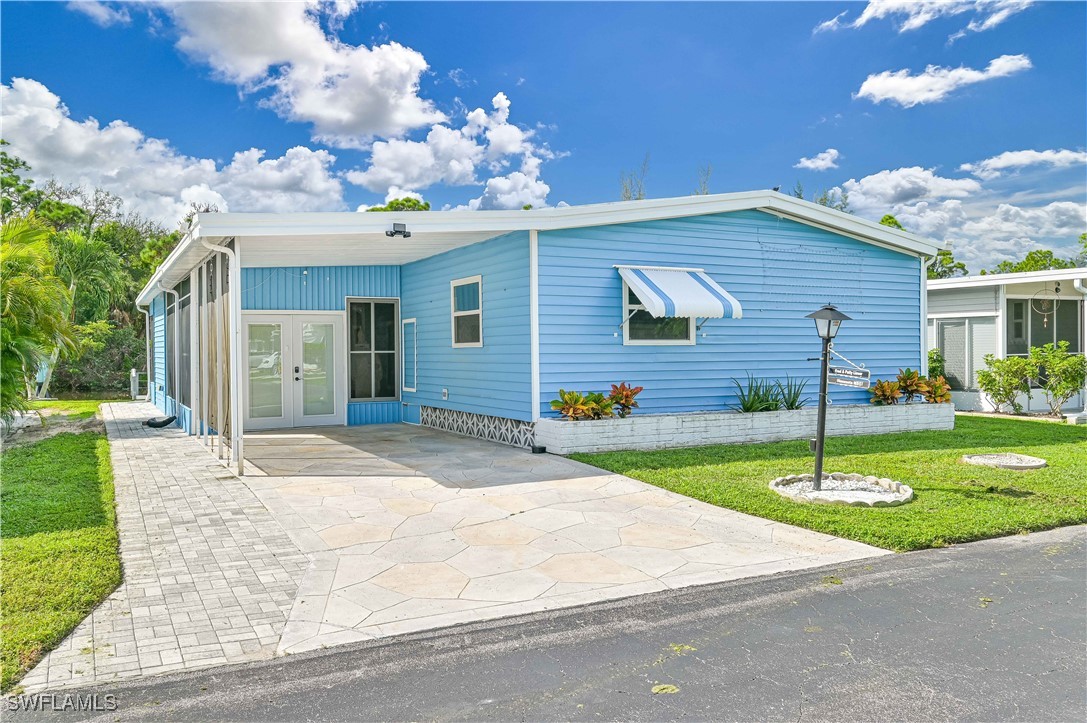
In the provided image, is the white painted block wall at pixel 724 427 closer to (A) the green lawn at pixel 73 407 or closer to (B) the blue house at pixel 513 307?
(B) the blue house at pixel 513 307

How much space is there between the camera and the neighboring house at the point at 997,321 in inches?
598

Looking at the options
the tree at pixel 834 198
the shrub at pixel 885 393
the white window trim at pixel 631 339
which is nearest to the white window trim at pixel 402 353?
the white window trim at pixel 631 339

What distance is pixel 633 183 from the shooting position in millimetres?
27484

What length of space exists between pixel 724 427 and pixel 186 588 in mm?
7267

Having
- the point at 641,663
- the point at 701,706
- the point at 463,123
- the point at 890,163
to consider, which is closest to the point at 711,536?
the point at 641,663

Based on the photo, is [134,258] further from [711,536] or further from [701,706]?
[701,706]

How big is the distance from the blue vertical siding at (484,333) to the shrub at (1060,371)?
10.7m

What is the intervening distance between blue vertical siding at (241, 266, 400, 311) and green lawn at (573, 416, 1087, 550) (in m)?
5.83

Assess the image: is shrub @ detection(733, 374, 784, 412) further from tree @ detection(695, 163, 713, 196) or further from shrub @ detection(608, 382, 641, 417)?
tree @ detection(695, 163, 713, 196)

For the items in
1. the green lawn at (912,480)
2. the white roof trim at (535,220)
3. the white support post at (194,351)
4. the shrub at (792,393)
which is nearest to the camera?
the green lawn at (912,480)

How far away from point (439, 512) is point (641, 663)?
127 inches

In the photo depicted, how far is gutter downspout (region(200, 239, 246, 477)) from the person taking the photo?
26.0 ft

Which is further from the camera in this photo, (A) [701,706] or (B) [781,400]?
(B) [781,400]

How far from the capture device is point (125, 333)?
71.6 ft
